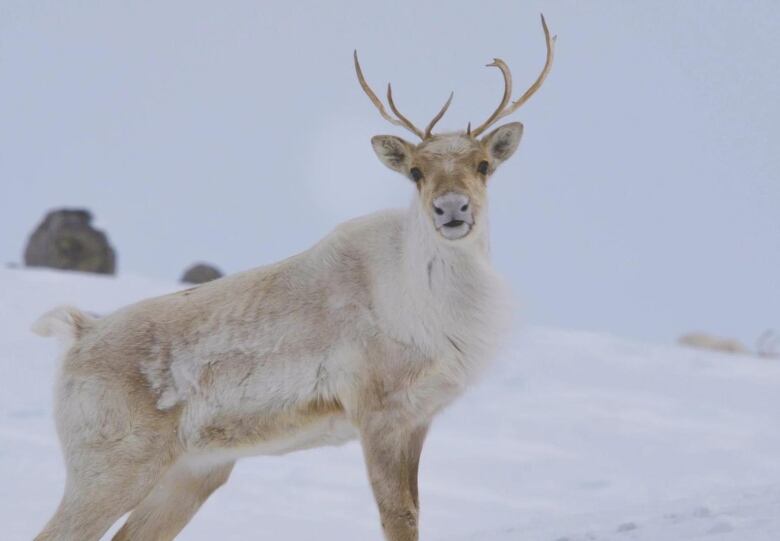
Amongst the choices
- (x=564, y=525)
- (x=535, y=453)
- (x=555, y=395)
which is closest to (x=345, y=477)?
(x=535, y=453)

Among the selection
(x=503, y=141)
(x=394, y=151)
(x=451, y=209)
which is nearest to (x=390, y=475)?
(x=451, y=209)

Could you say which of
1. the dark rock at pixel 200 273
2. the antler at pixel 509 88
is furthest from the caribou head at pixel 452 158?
the dark rock at pixel 200 273

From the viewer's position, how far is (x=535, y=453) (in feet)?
40.3

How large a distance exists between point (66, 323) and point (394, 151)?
65.9 inches

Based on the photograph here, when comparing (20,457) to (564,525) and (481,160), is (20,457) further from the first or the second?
(481,160)

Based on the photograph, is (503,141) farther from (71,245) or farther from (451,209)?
(71,245)

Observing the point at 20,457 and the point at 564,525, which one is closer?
the point at 564,525

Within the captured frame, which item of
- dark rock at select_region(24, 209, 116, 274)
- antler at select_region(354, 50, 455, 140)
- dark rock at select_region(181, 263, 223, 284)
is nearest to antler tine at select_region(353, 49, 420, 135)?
antler at select_region(354, 50, 455, 140)

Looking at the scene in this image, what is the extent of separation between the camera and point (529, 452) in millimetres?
12320

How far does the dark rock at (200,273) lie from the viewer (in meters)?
19.2

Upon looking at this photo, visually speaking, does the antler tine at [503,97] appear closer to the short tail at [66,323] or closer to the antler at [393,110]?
the antler at [393,110]

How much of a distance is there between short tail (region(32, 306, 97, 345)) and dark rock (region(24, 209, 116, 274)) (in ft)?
48.4

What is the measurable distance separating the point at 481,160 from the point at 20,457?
6745mm

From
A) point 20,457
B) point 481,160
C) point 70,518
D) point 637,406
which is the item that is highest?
point 481,160
